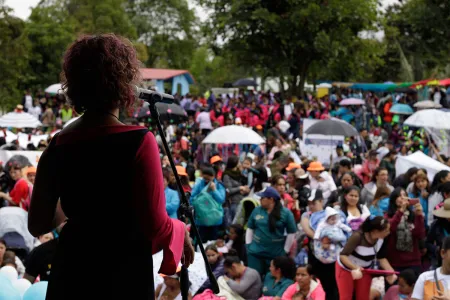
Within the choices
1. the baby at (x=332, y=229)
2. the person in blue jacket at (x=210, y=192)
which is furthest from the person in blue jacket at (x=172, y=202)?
the baby at (x=332, y=229)

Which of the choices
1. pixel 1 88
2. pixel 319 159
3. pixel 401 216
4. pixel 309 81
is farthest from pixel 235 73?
pixel 401 216

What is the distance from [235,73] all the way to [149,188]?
70.3 metres

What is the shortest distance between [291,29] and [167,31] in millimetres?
39545

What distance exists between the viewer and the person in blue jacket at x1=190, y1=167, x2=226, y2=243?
995 cm

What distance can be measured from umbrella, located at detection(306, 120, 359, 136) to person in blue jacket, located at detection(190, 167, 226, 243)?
499 cm

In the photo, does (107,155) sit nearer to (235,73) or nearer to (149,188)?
(149,188)

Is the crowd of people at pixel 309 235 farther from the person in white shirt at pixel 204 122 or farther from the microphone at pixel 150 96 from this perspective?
the person in white shirt at pixel 204 122

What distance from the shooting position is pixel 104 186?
2.52 meters

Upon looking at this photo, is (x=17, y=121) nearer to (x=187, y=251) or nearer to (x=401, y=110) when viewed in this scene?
(x=401, y=110)

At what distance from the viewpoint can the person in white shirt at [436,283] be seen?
5.54 m

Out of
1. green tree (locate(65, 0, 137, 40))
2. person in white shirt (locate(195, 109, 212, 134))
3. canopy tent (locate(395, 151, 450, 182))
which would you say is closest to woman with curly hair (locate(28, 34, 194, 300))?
canopy tent (locate(395, 151, 450, 182))

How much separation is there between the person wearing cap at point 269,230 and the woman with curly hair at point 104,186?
605cm

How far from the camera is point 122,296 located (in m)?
2.52

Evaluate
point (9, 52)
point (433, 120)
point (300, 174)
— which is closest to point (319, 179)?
point (300, 174)
